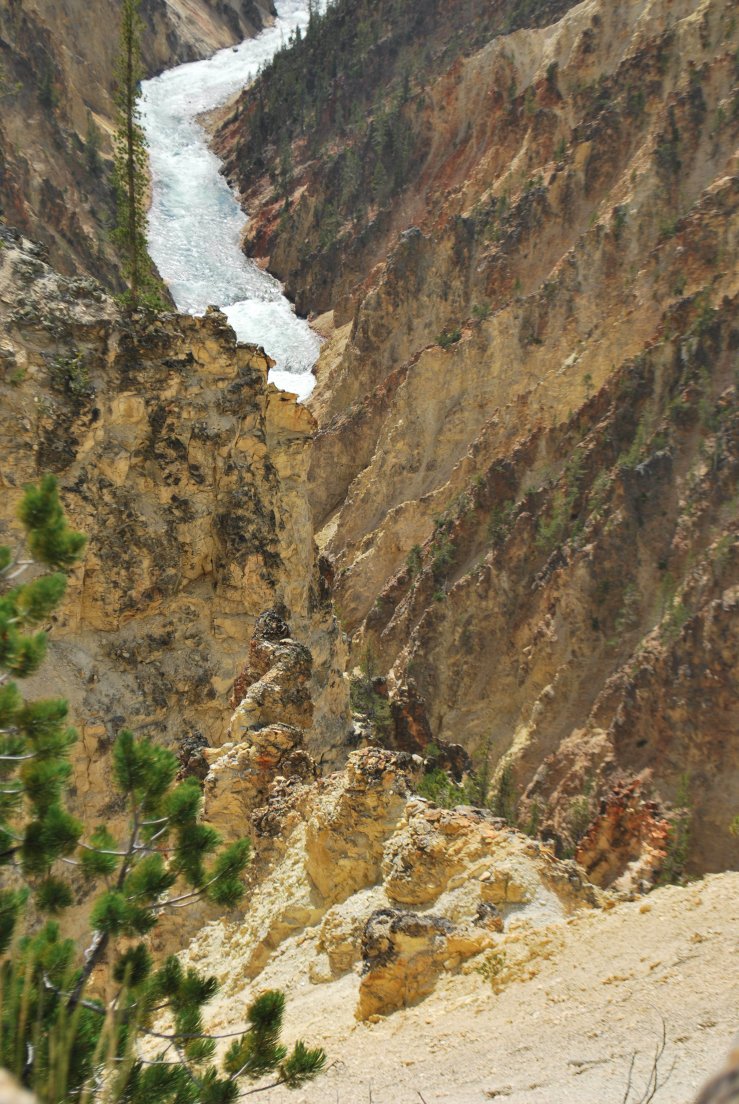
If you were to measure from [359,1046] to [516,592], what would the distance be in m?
26.4

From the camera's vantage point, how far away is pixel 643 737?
86.7ft

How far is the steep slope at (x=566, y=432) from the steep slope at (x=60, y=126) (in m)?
13.3

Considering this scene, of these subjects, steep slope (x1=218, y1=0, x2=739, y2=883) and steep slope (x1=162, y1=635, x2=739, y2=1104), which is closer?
steep slope (x1=162, y1=635, x2=739, y2=1104)

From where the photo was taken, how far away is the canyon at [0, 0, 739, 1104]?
802cm

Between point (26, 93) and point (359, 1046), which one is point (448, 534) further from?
point (26, 93)

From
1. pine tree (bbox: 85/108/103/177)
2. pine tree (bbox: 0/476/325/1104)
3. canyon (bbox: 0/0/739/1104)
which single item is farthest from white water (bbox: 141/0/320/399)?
pine tree (bbox: 0/476/325/1104)

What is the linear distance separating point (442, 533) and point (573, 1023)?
28859 millimetres

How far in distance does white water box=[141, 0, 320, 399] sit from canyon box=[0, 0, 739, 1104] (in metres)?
1.85

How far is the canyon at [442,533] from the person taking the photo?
802cm

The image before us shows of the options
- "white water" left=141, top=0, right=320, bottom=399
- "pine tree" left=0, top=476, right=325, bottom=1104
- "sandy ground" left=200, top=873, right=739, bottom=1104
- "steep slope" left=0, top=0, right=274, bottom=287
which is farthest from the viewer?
"white water" left=141, top=0, right=320, bottom=399

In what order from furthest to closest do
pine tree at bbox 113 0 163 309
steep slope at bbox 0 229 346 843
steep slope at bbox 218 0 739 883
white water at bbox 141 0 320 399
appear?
1. white water at bbox 141 0 320 399
2. steep slope at bbox 218 0 739 883
3. pine tree at bbox 113 0 163 309
4. steep slope at bbox 0 229 346 843

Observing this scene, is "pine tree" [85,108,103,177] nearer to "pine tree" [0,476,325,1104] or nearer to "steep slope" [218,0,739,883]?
"steep slope" [218,0,739,883]

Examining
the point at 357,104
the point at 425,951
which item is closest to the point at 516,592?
the point at 425,951

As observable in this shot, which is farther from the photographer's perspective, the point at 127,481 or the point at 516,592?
the point at 516,592
